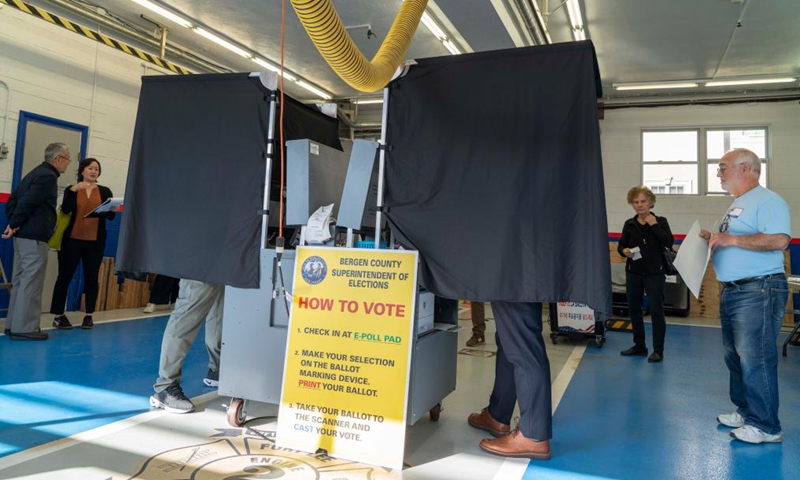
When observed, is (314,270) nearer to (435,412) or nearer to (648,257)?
(435,412)

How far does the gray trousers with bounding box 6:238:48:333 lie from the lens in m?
4.17

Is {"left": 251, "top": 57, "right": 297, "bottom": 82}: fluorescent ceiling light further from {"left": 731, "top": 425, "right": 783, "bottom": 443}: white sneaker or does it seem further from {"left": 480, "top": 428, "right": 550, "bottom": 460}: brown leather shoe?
{"left": 731, "top": 425, "right": 783, "bottom": 443}: white sneaker

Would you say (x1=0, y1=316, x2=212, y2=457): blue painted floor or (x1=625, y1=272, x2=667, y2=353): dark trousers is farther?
(x1=625, y1=272, x2=667, y2=353): dark trousers

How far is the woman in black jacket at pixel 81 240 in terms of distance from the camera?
4.85 m

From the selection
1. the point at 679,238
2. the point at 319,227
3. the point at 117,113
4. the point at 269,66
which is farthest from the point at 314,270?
the point at 679,238

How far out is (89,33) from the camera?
5.92 metres

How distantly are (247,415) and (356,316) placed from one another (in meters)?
0.98

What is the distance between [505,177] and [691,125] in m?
8.75

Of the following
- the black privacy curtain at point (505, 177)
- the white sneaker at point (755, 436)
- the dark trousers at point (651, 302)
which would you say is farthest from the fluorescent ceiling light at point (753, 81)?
the black privacy curtain at point (505, 177)

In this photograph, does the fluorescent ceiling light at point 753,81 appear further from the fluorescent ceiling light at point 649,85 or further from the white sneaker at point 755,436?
the white sneaker at point 755,436

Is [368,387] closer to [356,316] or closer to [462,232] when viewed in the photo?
[356,316]

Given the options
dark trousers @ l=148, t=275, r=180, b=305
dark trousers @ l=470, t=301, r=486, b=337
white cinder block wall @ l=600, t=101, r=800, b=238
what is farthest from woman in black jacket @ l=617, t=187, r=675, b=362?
white cinder block wall @ l=600, t=101, r=800, b=238

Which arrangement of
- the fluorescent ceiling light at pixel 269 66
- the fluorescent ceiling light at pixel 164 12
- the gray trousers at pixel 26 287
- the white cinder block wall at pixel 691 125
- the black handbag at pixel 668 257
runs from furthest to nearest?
the white cinder block wall at pixel 691 125 < the fluorescent ceiling light at pixel 269 66 < the fluorescent ceiling light at pixel 164 12 < the black handbag at pixel 668 257 < the gray trousers at pixel 26 287

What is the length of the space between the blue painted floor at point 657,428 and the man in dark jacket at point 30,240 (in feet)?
14.0
